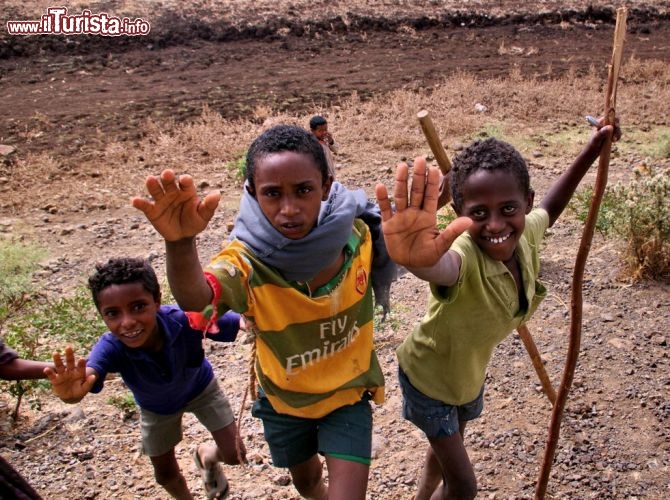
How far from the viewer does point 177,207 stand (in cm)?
158

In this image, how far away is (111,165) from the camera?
7.68m

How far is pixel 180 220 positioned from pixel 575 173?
1.43 m

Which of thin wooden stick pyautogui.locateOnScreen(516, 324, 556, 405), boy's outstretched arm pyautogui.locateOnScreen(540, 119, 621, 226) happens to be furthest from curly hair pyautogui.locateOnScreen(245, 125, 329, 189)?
thin wooden stick pyautogui.locateOnScreen(516, 324, 556, 405)

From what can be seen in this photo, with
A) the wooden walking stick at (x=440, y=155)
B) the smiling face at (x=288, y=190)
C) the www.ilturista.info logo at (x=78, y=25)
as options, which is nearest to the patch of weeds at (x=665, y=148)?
the wooden walking stick at (x=440, y=155)

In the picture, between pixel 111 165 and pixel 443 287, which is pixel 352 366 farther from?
pixel 111 165

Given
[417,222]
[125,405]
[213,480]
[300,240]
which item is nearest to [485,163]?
[417,222]

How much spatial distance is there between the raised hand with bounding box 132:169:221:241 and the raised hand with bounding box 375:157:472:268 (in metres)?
0.42

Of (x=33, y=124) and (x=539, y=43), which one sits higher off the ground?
(x=539, y=43)

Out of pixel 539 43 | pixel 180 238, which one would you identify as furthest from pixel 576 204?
pixel 539 43

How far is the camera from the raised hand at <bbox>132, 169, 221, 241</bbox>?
5.04ft

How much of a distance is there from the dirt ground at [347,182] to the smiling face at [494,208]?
131cm

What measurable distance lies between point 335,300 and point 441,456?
0.64 meters

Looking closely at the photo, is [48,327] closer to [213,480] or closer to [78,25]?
[213,480]

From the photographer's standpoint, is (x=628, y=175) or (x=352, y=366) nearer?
(x=352, y=366)
